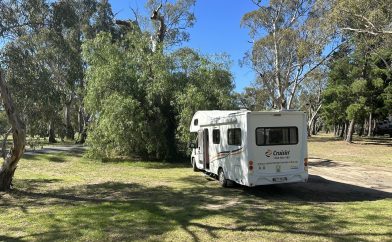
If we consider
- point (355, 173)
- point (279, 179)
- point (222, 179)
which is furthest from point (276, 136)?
point (355, 173)

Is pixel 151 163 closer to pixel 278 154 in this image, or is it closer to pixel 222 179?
pixel 222 179

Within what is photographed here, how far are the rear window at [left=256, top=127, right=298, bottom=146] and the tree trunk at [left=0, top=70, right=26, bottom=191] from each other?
7.08m

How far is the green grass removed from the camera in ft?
24.9

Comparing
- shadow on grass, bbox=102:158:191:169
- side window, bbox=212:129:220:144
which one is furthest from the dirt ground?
shadow on grass, bbox=102:158:191:169

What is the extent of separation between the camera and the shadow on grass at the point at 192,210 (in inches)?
307

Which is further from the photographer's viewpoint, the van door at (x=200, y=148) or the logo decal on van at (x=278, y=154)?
the van door at (x=200, y=148)

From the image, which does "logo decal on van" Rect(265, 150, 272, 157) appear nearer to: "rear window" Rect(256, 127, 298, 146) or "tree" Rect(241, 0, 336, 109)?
"rear window" Rect(256, 127, 298, 146)

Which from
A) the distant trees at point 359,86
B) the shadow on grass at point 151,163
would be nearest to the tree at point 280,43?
the distant trees at point 359,86

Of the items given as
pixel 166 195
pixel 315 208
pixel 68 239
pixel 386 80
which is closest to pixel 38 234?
pixel 68 239

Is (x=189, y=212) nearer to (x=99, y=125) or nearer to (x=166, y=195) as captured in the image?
(x=166, y=195)

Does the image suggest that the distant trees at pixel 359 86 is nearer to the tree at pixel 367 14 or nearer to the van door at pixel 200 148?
the tree at pixel 367 14

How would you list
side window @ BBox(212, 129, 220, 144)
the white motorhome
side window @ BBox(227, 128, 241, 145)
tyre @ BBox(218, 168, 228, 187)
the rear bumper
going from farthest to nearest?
side window @ BBox(212, 129, 220, 144) → tyre @ BBox(218, 168, 228, 187) → side window @ BBox(227, 128, 241, 145) → the white motorhome → the rear bumper

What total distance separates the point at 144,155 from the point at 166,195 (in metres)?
11.4

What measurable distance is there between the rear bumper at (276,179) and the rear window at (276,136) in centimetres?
97
